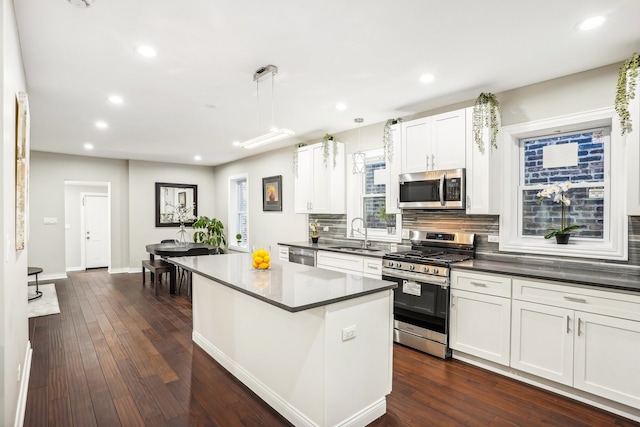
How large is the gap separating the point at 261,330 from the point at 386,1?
7.63 ft

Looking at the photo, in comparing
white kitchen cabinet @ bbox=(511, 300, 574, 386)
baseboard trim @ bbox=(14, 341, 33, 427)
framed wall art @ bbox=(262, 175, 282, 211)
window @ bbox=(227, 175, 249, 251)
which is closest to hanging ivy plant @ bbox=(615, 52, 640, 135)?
white kitchen cabinet @ bbox=(511, 300, 574, 386)

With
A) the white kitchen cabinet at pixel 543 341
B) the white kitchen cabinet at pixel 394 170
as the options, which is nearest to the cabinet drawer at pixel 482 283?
the white kitchen cabinet at pixel 543 341

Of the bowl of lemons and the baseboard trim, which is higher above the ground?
the bowl of lemons

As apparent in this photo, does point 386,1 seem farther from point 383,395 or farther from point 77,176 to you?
point 77,176

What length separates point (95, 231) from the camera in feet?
27.1

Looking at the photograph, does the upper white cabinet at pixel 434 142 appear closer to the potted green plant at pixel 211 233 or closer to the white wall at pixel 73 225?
the potted green plant at pixel 211 233

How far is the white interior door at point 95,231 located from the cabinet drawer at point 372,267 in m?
7.25

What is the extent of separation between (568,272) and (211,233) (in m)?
7.05

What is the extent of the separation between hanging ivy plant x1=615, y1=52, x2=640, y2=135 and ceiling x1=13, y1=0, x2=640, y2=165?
5.4 inches

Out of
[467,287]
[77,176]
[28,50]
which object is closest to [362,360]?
[467,287]

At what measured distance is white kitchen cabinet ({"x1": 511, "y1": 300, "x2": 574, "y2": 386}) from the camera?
250 cm

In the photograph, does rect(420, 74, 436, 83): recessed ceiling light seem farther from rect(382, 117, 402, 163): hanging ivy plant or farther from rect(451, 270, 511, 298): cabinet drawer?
rect(451, 270, 511, 298): cabinet drawer

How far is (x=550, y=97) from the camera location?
121 inches

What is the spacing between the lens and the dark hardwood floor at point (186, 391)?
89.2 inches
